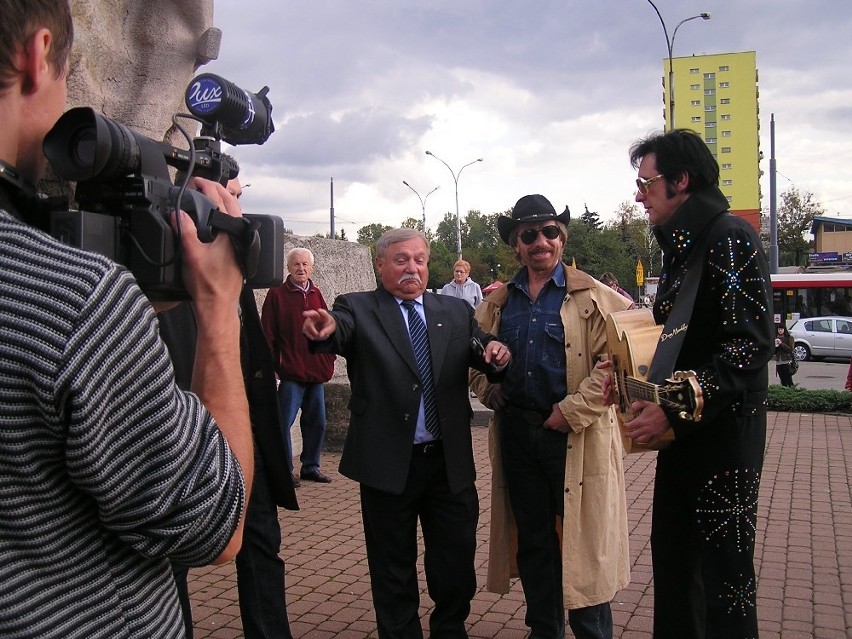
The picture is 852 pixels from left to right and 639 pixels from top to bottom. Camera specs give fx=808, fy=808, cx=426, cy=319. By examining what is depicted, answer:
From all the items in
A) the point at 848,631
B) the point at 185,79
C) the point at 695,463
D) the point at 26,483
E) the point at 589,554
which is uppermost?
the point at 185,79

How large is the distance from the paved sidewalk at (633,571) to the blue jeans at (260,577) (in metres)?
0.79

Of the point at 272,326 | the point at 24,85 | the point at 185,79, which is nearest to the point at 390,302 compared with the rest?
the point at 185,79

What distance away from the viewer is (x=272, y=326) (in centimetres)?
699

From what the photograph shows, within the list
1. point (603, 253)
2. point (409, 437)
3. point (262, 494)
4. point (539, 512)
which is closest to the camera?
point (262, 494)

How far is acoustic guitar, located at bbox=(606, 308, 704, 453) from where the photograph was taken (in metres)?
2.67

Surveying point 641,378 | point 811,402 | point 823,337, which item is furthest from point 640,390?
point 823,337

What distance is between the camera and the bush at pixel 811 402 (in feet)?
39.8

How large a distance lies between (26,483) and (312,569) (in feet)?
14.3

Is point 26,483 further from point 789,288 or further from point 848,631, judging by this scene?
point 789,288

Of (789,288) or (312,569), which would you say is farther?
(789,288)

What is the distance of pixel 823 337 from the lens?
24.3 m

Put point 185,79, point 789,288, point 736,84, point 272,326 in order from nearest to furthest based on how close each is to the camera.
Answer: point 185,79, point 272,326, point 789,288, point 736,84

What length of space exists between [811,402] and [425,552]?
404 inches

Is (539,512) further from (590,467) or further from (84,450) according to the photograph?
(84,450)
